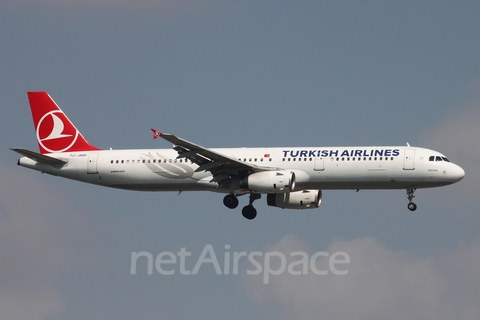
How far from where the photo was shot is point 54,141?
209 feet

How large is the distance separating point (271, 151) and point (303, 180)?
3.34m

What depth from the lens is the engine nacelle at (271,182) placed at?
55844 mm

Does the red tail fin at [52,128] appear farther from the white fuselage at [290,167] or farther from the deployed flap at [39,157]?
the deployed flap at [39,157]

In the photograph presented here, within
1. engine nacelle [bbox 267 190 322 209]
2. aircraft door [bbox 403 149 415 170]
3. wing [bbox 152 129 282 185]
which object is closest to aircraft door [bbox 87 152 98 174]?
wing [bbox 152 129 282 185]

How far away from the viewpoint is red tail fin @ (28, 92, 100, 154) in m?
63.3

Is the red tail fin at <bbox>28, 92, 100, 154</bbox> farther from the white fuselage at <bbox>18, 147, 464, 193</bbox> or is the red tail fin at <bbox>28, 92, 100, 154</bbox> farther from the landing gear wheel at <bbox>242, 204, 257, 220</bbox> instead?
the landing gear wheel at <bbox>242, 204, 257, 220</bbox>

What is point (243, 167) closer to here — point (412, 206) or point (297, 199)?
point (297, 199)

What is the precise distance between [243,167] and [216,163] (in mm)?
1735

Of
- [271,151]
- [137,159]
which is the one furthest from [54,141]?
[271,151]

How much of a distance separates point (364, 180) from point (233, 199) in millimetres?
8461

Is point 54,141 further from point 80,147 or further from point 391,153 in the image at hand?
point 391,153

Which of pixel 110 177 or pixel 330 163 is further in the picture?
pixel 110 177

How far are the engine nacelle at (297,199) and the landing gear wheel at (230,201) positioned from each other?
376 centimetres

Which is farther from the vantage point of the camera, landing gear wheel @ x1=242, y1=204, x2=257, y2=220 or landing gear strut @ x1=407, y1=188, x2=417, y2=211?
landing gear wheel @ x1=242, y1=204, x2=257, y2=220
